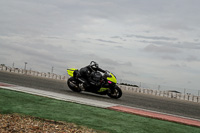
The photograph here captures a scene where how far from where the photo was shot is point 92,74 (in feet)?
39.1

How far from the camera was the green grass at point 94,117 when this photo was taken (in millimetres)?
5301

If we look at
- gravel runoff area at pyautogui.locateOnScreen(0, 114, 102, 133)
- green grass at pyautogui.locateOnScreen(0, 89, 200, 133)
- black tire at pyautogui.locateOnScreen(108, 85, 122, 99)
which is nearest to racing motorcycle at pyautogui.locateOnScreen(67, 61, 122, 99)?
black tire at pyautogui.locateOnScreen(108, 85, 122, 99)

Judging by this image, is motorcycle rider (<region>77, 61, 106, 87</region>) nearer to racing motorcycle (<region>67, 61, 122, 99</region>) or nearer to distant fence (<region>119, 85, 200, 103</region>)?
racing motorcycle (<region>67, 61, 122, 99</region>)

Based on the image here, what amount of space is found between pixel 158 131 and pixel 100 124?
129 cm

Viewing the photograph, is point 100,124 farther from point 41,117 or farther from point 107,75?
point 107,75

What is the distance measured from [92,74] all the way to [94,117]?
6055 mm

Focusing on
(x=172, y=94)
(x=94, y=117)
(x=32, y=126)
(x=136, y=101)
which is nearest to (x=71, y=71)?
(x=136, y=101)

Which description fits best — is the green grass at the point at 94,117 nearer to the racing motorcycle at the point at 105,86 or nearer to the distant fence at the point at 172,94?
the racing motorcycle at the point at 105,86

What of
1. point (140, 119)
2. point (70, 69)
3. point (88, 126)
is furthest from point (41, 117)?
point (70, 69)

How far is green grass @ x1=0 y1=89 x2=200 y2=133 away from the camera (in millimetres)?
5301

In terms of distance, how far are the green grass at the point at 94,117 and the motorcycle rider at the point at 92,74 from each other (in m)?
4.67

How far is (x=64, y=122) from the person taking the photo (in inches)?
202

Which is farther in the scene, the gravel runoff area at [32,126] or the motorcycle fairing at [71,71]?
the motorcycle fairing at [71,71]

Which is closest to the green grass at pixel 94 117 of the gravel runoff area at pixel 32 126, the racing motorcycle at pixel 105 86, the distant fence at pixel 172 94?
the gravel runoff area at pixel 32 126
